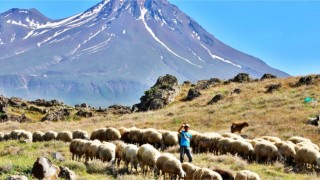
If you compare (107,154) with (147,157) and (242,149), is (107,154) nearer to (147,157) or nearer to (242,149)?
(147,157)

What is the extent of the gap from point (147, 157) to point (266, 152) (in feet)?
22.3

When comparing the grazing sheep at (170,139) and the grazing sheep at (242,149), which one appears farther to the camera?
the grazing sheep at (170,139)

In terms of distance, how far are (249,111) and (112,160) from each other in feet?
83.4

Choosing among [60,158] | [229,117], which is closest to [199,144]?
[60,158]

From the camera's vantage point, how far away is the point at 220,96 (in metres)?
55.1

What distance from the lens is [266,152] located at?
77.3ft

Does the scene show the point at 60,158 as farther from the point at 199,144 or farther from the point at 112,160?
the point at 199,144

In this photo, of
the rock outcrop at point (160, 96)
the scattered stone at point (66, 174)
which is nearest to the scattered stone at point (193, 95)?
the rock outcrop at point (160, 96)

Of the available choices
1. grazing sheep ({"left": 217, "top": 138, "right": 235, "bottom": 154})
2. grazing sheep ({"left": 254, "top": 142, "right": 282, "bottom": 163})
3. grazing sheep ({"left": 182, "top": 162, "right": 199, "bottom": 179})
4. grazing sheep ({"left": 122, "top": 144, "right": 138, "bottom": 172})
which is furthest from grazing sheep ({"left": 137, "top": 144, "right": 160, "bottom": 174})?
grazing sheep ({"left": 254, "top": 142, "right": 282, "bottom": 163})

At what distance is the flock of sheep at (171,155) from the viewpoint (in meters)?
18.9

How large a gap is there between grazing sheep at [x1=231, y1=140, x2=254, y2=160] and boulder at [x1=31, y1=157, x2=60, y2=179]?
10.5 meters

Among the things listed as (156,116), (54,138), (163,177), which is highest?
(156,116)

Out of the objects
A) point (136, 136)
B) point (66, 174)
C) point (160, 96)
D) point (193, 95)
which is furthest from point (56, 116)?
point (66, 174)

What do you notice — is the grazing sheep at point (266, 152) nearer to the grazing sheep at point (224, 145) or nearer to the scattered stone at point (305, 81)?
the grazing sheep at point (224, 145)
